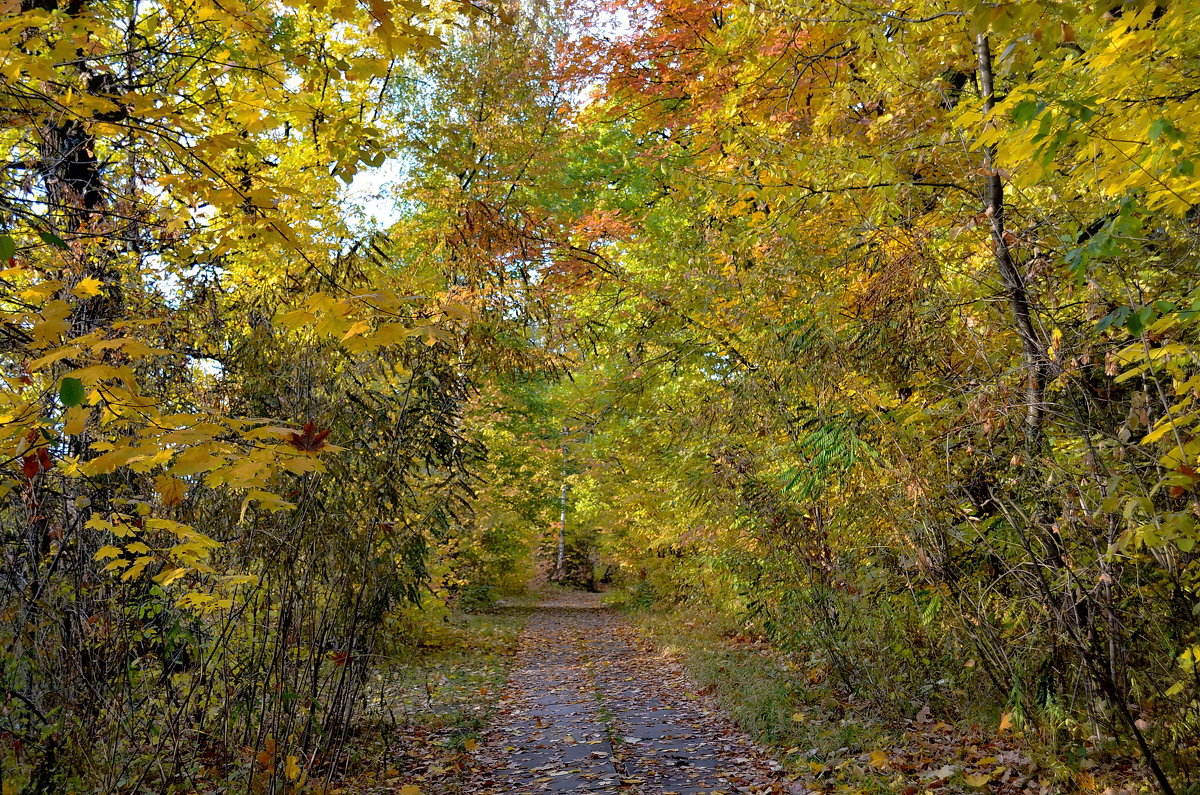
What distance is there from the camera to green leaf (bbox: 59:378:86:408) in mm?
1755

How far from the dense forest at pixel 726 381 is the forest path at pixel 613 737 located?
1163mm

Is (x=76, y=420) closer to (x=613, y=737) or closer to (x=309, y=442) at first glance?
(x=309, y=442)

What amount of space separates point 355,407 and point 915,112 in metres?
4.28

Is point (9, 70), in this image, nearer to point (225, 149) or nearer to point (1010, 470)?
point (225, 149)

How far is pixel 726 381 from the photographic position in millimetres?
7211

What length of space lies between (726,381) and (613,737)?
3389mm

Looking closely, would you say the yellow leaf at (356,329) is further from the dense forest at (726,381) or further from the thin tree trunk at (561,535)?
the thin tree trunk at (561,535)

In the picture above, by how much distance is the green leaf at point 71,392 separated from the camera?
1755 millimetres

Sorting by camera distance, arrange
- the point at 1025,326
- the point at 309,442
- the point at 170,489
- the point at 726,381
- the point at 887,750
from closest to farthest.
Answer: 1. the point at 170,489
2. the point at 309,442
3. the point at 1025,326
4. the point at 887,750
5. the point at 726,381

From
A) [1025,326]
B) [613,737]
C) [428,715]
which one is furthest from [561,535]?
[1025,326]

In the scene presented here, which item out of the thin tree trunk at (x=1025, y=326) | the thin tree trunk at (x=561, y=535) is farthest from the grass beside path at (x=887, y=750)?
the thin tree trunk at (x=561, y=535)

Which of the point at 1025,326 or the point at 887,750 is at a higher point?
the point at 1025,326

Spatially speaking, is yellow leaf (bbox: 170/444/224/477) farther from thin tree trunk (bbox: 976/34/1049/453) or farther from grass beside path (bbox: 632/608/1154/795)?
grass beside path (bbox: 632/608/1154/795)

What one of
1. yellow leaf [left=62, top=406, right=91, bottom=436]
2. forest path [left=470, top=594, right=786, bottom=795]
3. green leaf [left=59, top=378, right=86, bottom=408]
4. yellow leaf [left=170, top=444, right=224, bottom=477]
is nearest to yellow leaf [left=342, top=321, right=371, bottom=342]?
yellow leaf [left=170, top=444, right=224, bottom=477]
